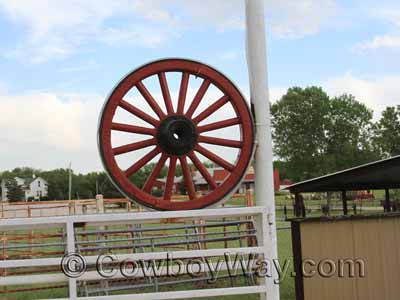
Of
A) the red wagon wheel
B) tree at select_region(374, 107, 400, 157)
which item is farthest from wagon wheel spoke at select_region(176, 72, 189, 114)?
tree at select_region(374, 107, 400, 157)

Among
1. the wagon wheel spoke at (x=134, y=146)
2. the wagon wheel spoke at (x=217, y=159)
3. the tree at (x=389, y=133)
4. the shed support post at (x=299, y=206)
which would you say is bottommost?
the shed support post at (x=299, y=206)

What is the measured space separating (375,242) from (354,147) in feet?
172

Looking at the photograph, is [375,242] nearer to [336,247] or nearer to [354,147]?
[336,247]

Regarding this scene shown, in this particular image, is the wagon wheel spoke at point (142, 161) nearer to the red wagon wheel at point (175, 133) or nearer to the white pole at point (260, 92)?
the red wagon wheel at point (175, 133)

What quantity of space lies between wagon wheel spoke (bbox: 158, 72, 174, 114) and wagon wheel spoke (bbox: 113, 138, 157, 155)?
296 mm

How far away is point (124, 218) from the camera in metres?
4.27

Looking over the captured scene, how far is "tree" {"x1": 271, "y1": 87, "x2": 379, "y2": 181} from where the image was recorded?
187ft

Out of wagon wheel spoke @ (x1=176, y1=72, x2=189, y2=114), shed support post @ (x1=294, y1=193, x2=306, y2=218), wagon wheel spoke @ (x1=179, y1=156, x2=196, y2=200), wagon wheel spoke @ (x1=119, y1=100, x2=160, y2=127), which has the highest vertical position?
wagon wheel spoke @ (x1=176, y1=72, x2=189, y2=114)

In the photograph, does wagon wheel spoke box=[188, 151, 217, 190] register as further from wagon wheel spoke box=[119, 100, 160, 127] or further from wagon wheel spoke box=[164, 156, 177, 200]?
wagon wheel spoke box=[119, 100, 160, 127]

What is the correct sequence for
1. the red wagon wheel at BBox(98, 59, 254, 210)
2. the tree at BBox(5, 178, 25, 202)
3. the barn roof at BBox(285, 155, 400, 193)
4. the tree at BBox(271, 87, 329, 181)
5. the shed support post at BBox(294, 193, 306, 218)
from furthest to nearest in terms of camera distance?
the tree at BBox(5, 178, 25, 202) < the tree at BBox(271, 87, 329, 181) < the shed support post at BBox(294, 193, 306, 218) < the barn roof at BBox(285, 155, 400, 193) < the red wagon wheel at BBox(98, 59, 254, 210)

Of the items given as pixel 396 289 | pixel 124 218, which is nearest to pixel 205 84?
pixel 124 218

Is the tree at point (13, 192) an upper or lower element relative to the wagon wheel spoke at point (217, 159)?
upper

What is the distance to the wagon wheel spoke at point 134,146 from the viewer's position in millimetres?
4590

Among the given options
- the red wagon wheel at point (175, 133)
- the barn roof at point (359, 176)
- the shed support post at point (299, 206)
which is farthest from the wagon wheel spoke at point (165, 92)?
the shed support post at point (299, 206)
